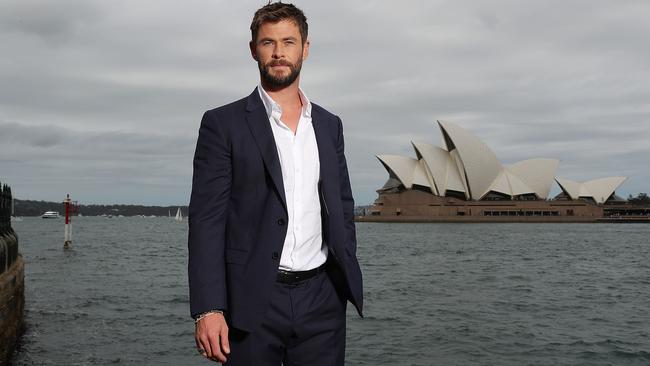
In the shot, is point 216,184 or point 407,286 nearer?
point 216,184

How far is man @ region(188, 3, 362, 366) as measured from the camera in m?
1.74

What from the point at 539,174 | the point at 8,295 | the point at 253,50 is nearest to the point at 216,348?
the point at 253,50

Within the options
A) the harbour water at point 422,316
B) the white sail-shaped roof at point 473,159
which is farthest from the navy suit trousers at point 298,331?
the white sail-shaped roof at point 473,159

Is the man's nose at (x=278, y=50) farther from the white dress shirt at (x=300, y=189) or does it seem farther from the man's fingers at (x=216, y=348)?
the man's fingers at (x=216, y=348)

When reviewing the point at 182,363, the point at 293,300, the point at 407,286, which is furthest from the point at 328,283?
the point at 407,286

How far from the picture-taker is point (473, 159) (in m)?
59.1

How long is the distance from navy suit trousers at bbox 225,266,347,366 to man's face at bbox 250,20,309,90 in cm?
61

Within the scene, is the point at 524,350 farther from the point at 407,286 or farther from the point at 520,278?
the point at 520,278

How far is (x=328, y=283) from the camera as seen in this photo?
1899mm

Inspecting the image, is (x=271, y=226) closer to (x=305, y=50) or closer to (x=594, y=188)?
(x=305, y=50)

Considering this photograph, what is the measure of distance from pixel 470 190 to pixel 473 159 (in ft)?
17.7

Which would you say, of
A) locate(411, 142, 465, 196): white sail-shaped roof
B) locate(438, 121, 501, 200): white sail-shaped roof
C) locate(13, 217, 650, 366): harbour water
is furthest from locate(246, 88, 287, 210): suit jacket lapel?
locate(411, 142, 465, 196): white sail-shaped roof

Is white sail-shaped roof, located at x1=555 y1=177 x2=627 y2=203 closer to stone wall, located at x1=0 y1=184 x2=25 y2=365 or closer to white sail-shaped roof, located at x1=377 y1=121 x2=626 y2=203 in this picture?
white sail-shaped roof, located at x1=377 y1=121 x2=626 y2=203

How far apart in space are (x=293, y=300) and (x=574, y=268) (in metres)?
19.0
